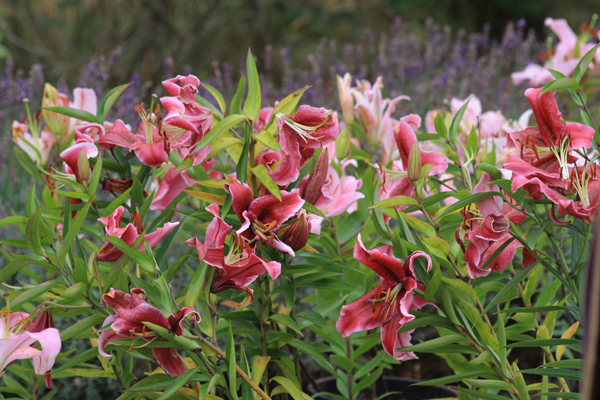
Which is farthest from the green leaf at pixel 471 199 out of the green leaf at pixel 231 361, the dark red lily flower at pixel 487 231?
the green leaf at pixel 231 361

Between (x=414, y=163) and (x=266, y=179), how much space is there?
15 cm

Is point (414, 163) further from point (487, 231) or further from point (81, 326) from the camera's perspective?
point (81, 326)

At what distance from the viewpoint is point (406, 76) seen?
2732 millimetres

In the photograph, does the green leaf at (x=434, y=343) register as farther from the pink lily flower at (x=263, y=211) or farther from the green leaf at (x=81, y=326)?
the green leaf at (x=81, y=326)

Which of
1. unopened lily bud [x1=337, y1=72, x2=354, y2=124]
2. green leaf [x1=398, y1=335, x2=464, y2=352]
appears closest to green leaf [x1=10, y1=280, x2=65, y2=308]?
green leaf [x1=398, y1=335, x2=464, y2=352]

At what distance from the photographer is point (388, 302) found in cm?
49

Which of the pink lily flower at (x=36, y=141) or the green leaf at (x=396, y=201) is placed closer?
the green leaf at (x=396, y=201)

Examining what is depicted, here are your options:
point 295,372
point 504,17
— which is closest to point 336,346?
point 295,372

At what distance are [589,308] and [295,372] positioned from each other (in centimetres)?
48

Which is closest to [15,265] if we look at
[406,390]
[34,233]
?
[34,233]

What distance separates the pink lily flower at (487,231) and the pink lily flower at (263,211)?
6.5 inches

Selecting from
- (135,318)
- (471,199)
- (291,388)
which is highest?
(471,199)

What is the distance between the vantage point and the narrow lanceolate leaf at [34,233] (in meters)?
0.46

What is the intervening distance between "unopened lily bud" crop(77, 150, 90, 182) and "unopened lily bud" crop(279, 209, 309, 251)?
0.21 metres
